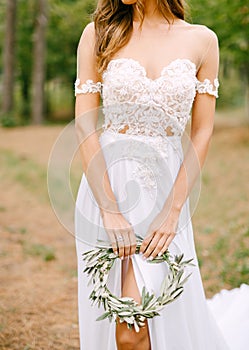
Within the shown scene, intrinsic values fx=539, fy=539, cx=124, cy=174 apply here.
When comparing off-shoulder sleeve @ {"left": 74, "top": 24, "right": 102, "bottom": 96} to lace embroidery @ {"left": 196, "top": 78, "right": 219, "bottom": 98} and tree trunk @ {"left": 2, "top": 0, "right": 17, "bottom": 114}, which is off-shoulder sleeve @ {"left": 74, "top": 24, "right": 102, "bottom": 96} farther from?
tree trunk @ {"left": 2, "top": 0, "right": 17, "bottom": 114}

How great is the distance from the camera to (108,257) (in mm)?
2465

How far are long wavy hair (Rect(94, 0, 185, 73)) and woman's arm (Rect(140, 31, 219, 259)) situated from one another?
254mm

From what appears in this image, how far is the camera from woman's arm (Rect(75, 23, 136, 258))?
2.47 m

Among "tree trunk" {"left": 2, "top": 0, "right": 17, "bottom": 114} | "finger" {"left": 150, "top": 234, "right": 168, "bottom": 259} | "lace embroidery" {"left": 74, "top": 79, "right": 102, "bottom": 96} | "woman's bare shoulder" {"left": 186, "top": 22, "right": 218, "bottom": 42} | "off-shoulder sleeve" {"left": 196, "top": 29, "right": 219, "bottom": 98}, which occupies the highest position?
"woman's bare shoulder" {"left": 186, "top": 22, "right": 218, "bottom": 42}

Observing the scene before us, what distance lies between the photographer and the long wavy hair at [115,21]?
265 centimetres

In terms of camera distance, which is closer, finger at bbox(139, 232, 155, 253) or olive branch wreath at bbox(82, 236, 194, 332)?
olive branch wreath at bbox(82, 236, 194, 332)

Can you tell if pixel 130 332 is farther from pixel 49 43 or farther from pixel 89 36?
pixel 49 43

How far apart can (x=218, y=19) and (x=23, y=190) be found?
23.6ft

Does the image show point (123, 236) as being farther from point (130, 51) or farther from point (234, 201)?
point (234, 201)

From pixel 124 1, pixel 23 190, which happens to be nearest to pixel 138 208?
pixel 124 1

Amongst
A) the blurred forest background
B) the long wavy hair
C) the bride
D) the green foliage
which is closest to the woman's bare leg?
the bride

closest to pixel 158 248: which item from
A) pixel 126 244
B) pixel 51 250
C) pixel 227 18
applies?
pixel 126 244

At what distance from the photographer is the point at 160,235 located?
2498 mm

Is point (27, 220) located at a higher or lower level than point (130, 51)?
lower
